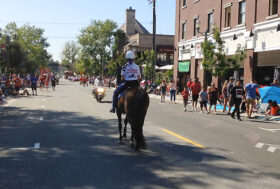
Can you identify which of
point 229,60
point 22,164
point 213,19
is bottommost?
point 22,164

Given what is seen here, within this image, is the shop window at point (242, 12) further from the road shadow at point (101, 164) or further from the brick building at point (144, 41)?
the brick building at point (144, 41)

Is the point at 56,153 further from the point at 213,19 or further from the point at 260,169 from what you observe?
the point at 213,19

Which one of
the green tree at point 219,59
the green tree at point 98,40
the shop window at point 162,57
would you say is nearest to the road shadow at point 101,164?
the green tree at point 219,59

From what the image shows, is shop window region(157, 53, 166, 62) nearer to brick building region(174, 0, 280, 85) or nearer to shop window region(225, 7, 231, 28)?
brick building region(174, 0, 280, 85)

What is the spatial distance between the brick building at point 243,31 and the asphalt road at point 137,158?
11.1 metres

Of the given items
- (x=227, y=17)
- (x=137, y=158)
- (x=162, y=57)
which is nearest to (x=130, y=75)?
(x=137, y=158)

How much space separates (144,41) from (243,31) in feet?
141

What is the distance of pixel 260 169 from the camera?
6.09 m

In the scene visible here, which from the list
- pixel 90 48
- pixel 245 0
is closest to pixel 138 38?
pixel 90 48

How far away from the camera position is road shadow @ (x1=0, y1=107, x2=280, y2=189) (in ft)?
17.1

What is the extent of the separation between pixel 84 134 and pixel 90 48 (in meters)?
78.0

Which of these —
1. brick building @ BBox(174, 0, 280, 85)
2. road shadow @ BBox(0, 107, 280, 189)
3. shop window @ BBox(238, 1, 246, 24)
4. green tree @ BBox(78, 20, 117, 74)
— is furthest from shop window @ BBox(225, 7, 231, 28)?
green tree @ BBox(78, 20, 117, 74)

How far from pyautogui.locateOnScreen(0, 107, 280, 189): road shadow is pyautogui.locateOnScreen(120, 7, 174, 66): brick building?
47.4 metres

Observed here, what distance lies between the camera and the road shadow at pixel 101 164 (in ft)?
17.1
